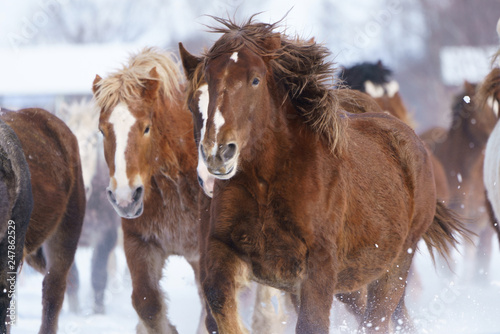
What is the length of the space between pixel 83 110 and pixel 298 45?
18.7ft

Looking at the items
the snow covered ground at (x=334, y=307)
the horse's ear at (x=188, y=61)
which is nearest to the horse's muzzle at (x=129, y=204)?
the snow covered ground at (x=334, y=307)

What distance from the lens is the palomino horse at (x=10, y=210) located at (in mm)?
3969

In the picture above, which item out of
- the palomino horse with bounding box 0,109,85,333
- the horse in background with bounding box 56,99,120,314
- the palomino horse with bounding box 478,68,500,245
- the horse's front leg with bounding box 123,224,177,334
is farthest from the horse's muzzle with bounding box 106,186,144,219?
the horse in background with bounding box 56,99,120,314

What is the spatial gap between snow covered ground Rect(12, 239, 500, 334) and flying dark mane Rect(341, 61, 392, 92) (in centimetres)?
206

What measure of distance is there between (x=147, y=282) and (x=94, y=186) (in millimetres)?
4491

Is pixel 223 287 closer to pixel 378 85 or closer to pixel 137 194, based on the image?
pixel 137 194

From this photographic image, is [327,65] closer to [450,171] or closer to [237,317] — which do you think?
[237,317]

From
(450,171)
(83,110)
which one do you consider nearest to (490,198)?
(450,171)

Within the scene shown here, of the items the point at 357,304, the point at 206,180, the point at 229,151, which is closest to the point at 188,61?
the point at 206,180

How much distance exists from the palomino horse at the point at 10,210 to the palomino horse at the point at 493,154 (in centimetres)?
333

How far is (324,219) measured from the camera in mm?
3471

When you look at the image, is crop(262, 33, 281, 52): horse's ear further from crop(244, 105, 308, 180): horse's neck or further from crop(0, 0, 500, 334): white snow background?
crop(0, 0, 500, 334): white snow background

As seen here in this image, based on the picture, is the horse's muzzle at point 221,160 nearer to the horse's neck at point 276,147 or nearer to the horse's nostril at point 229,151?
the horse's nostril at point 229,151

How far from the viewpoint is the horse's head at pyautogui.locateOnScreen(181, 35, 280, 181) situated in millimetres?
3117
